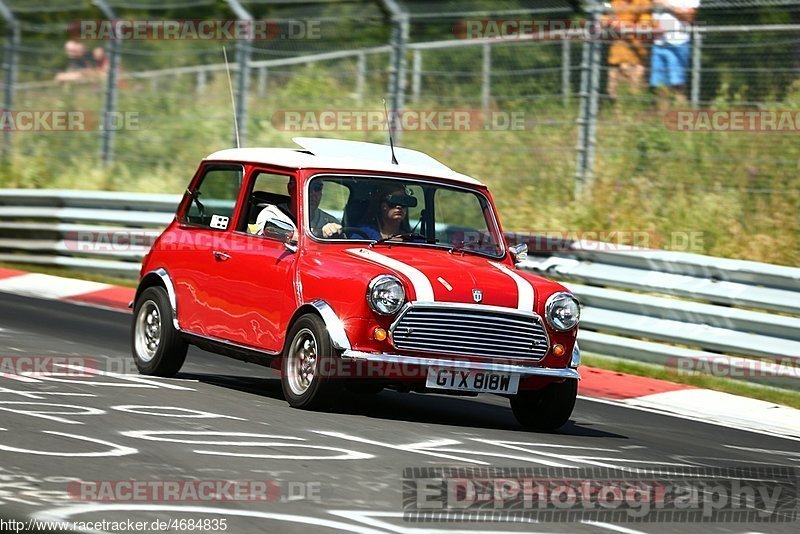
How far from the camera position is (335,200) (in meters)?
10.3

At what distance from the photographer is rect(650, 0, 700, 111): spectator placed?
54.7ft

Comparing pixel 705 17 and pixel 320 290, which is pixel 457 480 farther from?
pixel 705 17

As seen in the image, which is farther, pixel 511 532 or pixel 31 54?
pixel 31 54

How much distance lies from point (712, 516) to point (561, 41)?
10.9 meters

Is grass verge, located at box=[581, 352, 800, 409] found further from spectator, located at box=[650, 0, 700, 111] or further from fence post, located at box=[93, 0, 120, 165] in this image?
fence post, located at box=[93, 0, 120, 165]

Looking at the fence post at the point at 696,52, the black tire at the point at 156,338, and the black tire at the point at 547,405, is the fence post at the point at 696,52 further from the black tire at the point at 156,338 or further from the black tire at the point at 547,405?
the black tire at the point at 156,338

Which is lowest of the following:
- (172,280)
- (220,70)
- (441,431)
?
(441,431)

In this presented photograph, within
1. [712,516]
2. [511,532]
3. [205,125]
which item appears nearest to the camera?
[511,532]

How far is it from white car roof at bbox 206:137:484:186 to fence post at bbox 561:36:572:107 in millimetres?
6497

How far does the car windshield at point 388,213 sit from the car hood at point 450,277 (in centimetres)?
21

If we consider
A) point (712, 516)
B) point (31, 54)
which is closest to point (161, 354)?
point (712, 516)
